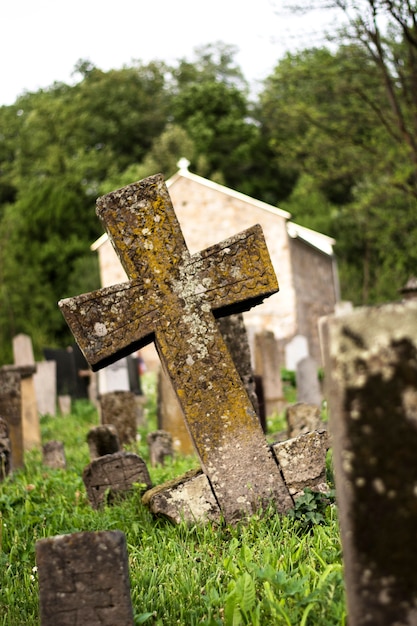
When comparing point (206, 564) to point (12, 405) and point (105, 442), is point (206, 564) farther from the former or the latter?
point (12, 405)

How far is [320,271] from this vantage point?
38.3 metres

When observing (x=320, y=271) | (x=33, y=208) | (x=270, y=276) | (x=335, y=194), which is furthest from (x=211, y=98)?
(x=270, y=276)

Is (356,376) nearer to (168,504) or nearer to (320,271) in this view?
(168,504)

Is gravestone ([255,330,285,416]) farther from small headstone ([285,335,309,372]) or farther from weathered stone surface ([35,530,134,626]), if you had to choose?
weathered stone surface ([35,530,134,626])

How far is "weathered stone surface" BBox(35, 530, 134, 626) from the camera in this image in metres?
3.54

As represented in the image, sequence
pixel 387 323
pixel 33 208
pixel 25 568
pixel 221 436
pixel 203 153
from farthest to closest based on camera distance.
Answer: pixel 203 153
pixel 33 208
pixel 221 436
pixel 25 568
pixel 387 323

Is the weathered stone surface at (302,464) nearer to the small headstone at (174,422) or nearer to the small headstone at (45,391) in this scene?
the small headstone at (174,422)

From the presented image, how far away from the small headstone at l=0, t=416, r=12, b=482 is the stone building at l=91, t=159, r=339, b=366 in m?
23.2

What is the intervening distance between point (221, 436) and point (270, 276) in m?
1.07

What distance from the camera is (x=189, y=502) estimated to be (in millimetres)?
5488

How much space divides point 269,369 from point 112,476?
10448mm

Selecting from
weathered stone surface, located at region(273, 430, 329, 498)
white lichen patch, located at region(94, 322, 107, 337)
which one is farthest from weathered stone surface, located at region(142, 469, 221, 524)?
white lichen patch, located at region(94, 322, 107, 337)

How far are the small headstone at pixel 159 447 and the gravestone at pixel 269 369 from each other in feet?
22.2

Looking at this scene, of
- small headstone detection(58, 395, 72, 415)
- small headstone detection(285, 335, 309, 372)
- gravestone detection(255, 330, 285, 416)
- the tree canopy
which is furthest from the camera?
the tree canopy
